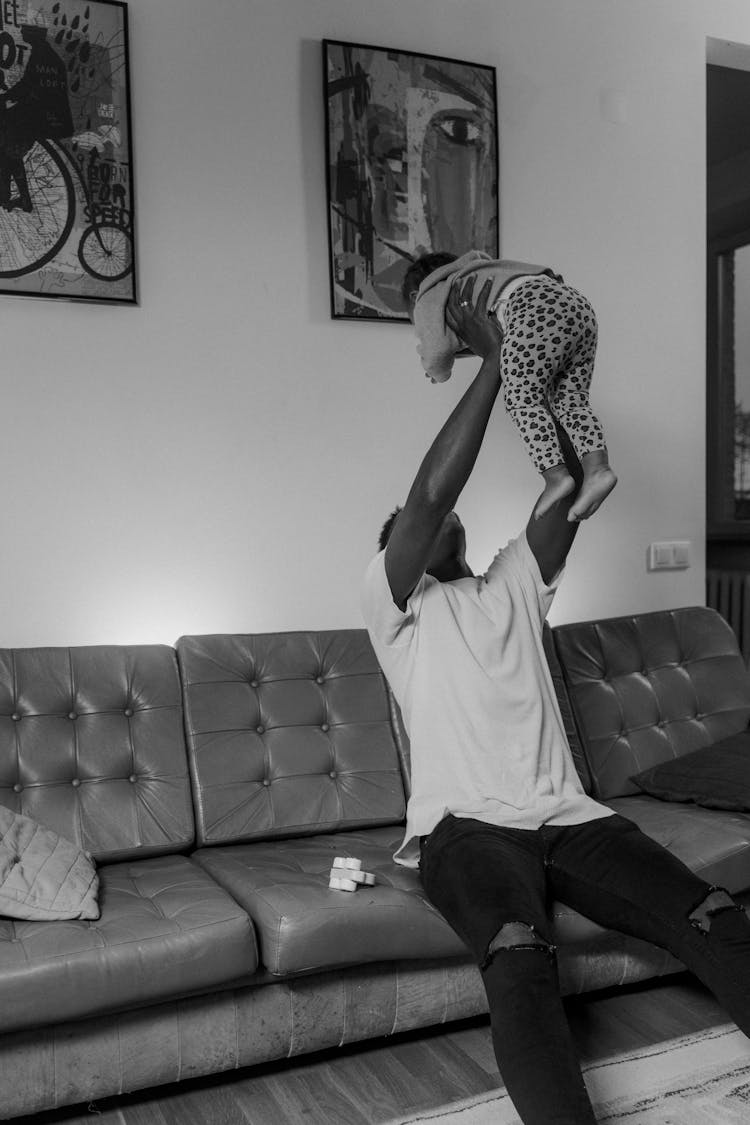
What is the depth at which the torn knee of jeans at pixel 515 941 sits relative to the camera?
1571mm

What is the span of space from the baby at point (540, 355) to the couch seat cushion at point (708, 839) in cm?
80

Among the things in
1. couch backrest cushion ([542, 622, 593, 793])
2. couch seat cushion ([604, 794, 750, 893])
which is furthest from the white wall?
couch seat cushion ([604, 794, 750, 893])

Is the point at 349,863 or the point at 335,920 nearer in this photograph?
the point at 335,920

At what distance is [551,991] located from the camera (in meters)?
1.53

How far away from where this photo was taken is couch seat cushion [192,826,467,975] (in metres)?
1.79

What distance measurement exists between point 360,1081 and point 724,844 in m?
0.88

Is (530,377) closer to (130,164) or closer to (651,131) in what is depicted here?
(130,164)

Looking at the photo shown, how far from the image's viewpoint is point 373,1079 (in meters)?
1.90

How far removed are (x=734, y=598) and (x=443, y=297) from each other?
136 inches

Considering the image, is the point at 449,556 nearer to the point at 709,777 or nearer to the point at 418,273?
the point at 418,273

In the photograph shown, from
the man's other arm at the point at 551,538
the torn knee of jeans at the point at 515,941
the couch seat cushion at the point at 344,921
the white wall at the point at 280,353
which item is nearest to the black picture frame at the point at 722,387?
the white wall at the point at 280,353

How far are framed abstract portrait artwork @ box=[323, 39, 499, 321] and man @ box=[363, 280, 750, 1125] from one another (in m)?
1.01

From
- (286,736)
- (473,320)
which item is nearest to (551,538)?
(473,320)

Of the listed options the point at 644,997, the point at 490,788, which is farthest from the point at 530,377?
the point at 644,997
